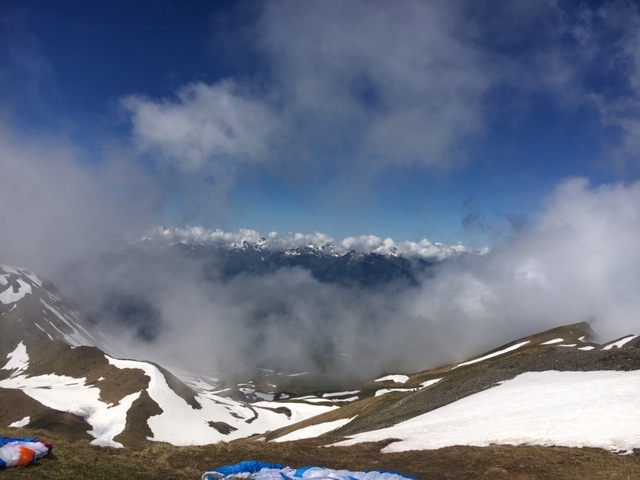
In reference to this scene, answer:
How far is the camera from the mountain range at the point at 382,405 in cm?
2692

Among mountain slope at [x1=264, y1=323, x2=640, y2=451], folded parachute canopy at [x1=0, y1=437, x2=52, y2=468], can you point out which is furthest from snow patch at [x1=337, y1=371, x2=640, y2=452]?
folded parachute canopy at [x1=0, y1=437, x2=52, y2=468]

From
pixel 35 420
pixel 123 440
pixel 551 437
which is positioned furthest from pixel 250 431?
pixel 551 437

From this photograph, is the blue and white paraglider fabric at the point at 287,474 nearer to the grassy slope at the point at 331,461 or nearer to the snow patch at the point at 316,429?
the grassy slope at the point at 331,461

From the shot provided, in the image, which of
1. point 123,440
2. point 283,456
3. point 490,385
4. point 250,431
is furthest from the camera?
point 250,431

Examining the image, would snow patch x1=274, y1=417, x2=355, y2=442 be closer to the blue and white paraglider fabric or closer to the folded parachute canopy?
the blue and white paraglider fabric

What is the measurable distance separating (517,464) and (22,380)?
184 meters

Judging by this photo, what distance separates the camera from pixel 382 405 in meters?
66.9

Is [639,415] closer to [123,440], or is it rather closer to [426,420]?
[426,420]

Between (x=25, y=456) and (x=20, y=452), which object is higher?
(x=20, y=452)

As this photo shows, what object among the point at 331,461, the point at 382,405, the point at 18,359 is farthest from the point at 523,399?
the point at 18,359

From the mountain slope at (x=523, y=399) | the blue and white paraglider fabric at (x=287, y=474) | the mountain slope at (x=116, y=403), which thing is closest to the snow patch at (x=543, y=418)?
the mountain slope at (x=523, y=399)

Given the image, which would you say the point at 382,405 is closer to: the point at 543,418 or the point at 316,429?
the point at 316,429

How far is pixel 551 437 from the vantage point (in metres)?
23.9

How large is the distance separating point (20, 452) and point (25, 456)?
24 cm
